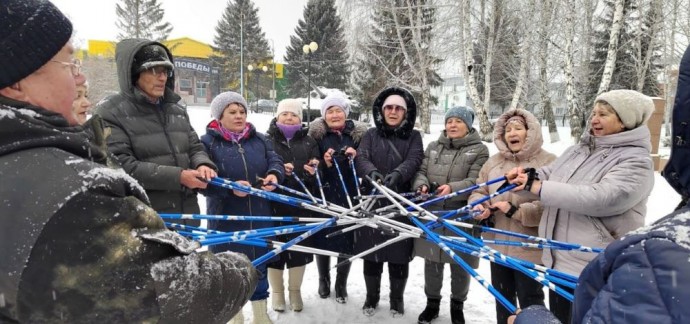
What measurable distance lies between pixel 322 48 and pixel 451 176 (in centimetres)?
3258

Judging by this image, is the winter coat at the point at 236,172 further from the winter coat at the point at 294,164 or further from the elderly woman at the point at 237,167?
the winter coat at the point at 294,164

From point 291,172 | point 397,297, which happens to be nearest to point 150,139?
point 291,172

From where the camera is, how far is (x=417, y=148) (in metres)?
3.55

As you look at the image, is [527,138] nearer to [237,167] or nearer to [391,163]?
[391,163]

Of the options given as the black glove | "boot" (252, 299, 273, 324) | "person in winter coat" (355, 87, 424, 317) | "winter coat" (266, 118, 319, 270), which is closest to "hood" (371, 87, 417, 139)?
"person in winter coat" (355, 87, 424, 317)

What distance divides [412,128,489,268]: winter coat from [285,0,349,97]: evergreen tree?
30.4 meters

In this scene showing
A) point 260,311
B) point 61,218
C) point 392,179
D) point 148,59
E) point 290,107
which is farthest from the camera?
point 290,107

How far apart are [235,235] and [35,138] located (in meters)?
1.24

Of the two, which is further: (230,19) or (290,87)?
(230,19)

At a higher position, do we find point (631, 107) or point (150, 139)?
point (631, 107)

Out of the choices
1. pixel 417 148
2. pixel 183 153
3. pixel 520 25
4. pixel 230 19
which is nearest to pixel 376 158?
pixel 417 148

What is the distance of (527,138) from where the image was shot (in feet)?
9.30

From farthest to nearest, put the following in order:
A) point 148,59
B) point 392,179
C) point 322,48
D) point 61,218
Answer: point 322,48 → point 392,179 → point 148,59 → point 61,218

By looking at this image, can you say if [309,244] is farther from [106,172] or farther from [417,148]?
[106,172]
